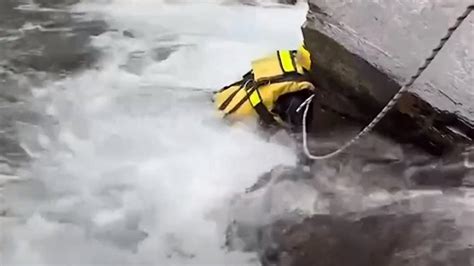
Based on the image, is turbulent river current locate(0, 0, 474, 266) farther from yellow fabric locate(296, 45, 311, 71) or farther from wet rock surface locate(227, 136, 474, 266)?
yellow fabric locate(296, 45, 311, 71)

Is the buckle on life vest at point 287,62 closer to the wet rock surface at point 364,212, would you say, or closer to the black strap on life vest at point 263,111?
the black strap on life vest at point 263,111

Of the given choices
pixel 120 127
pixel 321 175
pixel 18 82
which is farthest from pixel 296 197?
pixel 18 82

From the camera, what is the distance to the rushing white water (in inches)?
132

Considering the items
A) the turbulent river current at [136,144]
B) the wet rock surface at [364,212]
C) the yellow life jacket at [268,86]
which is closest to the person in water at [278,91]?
the yellow life jacket at [268,86]

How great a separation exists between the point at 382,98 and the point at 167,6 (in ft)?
13.4

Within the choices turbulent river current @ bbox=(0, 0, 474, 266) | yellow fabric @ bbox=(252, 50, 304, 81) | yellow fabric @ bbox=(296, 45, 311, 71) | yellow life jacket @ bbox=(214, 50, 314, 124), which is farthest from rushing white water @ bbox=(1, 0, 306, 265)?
yellow fabric @ bbox=(296, 45, 311, 71)

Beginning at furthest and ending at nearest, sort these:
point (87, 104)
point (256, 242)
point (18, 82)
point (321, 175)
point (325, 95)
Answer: point (18, 82)
point (87, 104)
point (325, 95)
point (321, 175)
point (256, 242)

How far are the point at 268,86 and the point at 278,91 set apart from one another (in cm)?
7

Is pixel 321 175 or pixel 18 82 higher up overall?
pixel 321 175

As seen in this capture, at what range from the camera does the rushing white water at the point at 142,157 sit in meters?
3.35

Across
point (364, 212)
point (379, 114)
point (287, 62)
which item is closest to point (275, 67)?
point (287, 62)

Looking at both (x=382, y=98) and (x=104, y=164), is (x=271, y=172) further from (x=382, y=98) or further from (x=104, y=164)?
(x=104, y=164)

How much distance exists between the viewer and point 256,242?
125 inches

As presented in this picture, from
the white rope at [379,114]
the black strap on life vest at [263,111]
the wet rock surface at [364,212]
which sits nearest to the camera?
the wet rock surface at [364,212]
